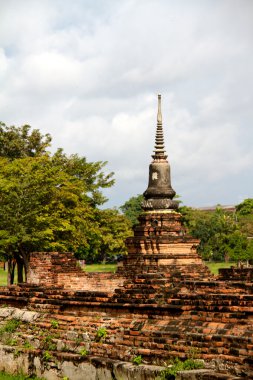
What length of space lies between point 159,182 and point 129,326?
8.83 metres

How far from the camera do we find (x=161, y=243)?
62.3ft

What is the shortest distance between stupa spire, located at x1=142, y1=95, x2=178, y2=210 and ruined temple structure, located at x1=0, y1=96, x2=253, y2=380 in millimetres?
3814

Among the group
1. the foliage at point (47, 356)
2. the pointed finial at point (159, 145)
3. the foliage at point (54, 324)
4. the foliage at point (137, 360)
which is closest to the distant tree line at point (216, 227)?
the pointed finial at point (159, 145)

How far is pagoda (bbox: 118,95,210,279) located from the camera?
18750 mm

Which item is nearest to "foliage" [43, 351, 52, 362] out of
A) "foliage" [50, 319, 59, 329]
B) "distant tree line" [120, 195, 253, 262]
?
"foliage" [50, 319, 59, 329]

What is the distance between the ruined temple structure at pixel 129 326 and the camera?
10.3 meters

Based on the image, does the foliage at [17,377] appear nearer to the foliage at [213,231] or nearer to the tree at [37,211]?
the tree at [37,211]

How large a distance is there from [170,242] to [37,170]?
13.3 m

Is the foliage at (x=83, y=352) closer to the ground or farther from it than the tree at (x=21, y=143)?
closer to the ground

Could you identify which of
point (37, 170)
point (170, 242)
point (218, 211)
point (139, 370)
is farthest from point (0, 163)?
point (218, 211)

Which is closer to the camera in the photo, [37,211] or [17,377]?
[17,377]

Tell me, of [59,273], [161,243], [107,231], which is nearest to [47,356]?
[59,273]

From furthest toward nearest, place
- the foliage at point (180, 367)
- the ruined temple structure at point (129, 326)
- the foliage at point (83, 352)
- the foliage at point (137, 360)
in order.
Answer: the foliage at point (83, 352) → the foliage at point (137, 360) → the ruined temple structure at point (129, 326) → the foliage at point (180, 367)

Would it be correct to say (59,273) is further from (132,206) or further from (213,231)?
(132,206)
